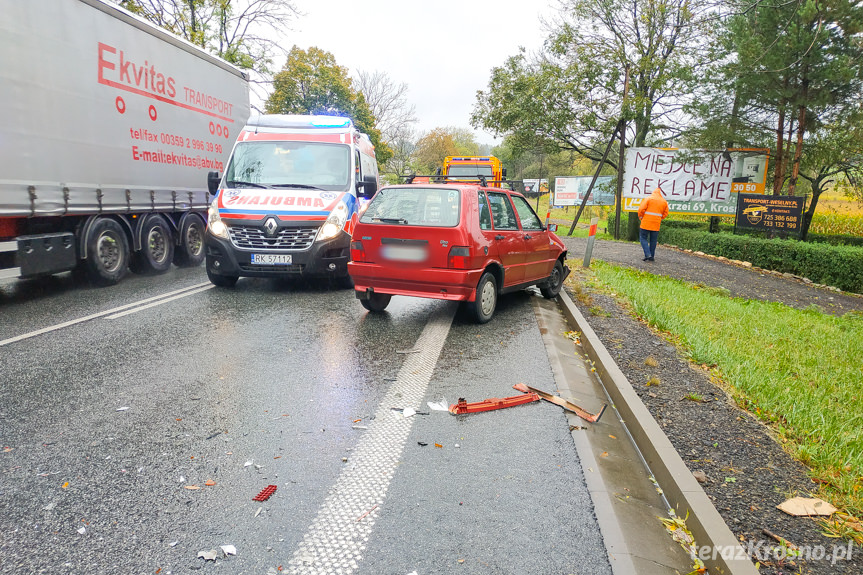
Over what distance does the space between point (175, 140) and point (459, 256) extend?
7043mm

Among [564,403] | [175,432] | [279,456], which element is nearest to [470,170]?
[564,403]

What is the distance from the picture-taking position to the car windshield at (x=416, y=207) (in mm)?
6660

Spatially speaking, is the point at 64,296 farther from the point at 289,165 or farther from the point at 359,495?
A: the point at 359,495

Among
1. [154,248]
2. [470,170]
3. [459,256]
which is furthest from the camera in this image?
[470,170]

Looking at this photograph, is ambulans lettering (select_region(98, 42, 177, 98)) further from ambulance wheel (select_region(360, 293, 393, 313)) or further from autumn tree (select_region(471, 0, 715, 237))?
autumn tree (select_region(471, 0, 715, 237))

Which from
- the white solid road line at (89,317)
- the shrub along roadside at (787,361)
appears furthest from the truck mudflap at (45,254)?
the shrub along roadside at (787,361)

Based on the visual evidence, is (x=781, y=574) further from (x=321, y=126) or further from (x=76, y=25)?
(x=76, y=25)

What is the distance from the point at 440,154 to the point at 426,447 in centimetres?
6555

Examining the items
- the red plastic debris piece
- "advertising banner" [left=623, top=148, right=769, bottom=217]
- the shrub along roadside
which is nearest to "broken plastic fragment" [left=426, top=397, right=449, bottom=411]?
the red plastic debris piece

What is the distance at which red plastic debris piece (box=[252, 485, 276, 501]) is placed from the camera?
9.84ft

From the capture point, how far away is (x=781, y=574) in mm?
2443

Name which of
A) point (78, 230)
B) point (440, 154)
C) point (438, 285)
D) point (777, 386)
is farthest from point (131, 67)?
point (440, 154)

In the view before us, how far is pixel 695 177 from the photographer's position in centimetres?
2100

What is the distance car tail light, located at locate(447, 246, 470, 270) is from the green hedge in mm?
10607
